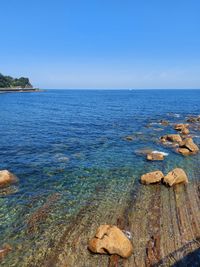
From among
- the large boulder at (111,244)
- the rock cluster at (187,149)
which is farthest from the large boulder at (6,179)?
the rock cluster at (187,149)

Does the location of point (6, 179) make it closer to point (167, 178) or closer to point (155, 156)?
point (167, 178)

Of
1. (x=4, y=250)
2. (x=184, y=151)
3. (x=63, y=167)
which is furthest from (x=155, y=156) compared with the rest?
(x=4, y=250)

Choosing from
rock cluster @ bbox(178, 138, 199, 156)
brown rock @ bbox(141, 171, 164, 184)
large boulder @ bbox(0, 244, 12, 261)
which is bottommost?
rock cluster @ bbox(178, 138, 199, 156)

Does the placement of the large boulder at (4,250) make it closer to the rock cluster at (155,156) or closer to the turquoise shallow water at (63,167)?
the turquoise shallow water at (63,167)

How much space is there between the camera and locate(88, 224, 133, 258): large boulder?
46.4ft

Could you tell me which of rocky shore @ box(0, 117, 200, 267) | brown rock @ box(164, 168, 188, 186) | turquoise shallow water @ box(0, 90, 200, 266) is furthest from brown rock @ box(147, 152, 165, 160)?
brown rock @ box(164, 168, 188, 186)

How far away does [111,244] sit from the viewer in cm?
1427

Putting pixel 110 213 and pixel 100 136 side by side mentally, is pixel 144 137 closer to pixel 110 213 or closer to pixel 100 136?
pixel 100 136

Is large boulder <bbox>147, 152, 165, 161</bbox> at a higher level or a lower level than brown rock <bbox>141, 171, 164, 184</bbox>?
lower

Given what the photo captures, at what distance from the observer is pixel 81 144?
38.3m

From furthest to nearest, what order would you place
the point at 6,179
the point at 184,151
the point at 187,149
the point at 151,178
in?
1. the point at 187,149
2. the point at 184,151
3. the point at 151,178
4. the point at 6,179

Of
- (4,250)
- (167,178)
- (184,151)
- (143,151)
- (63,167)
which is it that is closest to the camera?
(4,250)

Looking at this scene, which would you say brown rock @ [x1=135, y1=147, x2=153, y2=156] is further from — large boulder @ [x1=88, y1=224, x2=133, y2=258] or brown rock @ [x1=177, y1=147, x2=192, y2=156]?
large boulder @ [x1=88, y1=224, x2=133, y2=258]

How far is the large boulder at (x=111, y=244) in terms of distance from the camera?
46.4 feet
